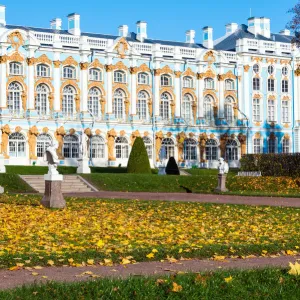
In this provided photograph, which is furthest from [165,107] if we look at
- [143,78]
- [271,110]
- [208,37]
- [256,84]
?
[271,110]

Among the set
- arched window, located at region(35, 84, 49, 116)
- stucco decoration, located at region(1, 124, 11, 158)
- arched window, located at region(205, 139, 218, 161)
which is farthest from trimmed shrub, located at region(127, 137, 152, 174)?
arched window, located at region(205, 139, 218, 161)

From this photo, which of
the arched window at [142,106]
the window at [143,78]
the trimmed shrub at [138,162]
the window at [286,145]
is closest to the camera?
the trimmed shrub at [138,162]

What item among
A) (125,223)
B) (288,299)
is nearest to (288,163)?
(125,223)

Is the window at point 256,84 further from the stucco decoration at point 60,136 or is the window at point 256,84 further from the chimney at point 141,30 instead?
the stucco decoration at point 60,136

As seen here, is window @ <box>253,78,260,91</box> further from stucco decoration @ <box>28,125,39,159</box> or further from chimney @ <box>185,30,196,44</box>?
stucco decoration @ <box>28,125,39,159</box>

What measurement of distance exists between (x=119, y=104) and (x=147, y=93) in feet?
9.57

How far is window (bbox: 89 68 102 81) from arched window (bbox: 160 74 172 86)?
5.83m

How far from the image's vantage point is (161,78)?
61750 mm

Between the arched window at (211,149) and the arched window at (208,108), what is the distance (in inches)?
78.1

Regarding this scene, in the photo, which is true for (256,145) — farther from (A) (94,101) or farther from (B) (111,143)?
(A) (94,101)

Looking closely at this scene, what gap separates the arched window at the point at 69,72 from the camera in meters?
57.0

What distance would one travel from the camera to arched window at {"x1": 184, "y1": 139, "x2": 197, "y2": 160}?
203ft

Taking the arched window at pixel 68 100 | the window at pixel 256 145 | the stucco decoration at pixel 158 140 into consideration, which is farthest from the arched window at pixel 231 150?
the arched window at pixel 68 100

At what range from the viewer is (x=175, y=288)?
323 inches
